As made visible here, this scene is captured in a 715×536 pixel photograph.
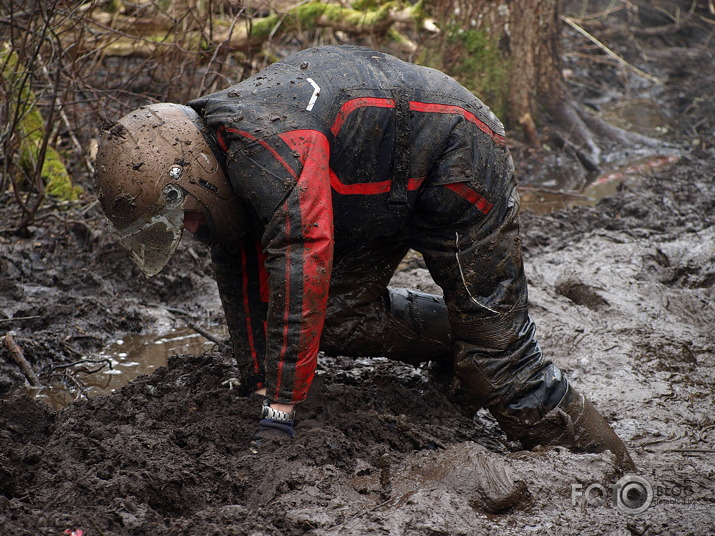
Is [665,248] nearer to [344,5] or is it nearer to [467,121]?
[467,121]

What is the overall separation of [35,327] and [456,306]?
9.40 feet

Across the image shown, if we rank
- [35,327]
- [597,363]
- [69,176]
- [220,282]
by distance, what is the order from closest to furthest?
[220,282]
[597,363]
[35,327]
[69,176]

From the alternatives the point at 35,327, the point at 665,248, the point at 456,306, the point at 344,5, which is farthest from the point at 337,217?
the point at 344,5

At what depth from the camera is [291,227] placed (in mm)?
2824

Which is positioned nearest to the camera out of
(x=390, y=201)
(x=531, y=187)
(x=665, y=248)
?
(x=390, y=201)

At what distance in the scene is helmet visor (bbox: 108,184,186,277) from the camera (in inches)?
119

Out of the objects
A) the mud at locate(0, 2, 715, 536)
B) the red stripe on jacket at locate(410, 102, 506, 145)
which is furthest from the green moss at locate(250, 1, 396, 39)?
the red stripe on jacket at locate(410, 102, 506, 145)

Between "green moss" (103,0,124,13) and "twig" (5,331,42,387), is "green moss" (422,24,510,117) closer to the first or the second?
"green moss" (103,0,124,13)

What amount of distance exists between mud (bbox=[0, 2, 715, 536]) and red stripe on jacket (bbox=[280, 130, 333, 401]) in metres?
0.53

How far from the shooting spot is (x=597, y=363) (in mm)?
4402

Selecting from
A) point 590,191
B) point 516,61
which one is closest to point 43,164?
point 516,61

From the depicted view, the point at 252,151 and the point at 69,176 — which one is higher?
the point at 252,151

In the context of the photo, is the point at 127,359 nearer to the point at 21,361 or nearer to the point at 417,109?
the point at 21,361

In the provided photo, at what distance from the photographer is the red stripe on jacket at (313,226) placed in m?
2.83
